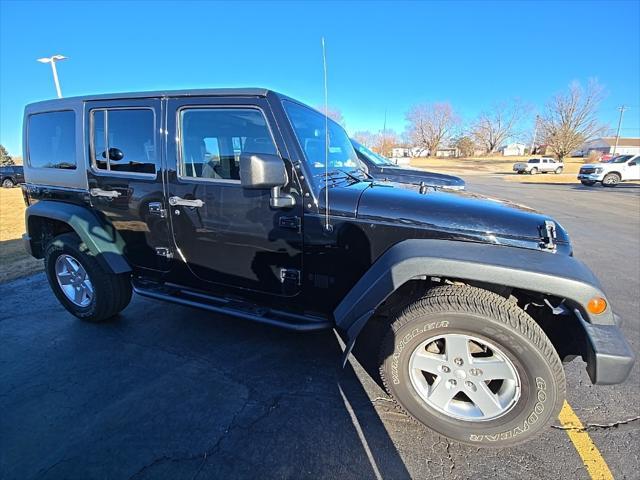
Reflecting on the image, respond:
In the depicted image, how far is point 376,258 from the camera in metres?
2.27

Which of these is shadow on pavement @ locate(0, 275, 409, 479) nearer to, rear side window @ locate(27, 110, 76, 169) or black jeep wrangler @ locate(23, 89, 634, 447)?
black jeep wrangler @ locate(23, 89, 634, 447)

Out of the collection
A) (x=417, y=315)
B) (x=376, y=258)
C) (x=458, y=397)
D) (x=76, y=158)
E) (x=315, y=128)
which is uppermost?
(x=315, y=128)

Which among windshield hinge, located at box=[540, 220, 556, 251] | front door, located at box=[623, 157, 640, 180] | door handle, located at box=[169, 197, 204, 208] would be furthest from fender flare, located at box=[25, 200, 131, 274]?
front door, located at box=[623, 157, 640, 180]

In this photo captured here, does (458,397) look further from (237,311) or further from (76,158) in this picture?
(76,158)

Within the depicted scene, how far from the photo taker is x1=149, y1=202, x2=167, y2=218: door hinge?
2.74m

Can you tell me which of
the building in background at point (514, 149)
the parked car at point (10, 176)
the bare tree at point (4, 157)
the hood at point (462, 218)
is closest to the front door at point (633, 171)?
the hood at point (462, 218)

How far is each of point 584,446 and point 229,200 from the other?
9.09ft

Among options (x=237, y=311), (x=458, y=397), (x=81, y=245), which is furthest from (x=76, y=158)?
(x=458, y=397)

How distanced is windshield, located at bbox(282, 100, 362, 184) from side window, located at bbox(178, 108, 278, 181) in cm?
24

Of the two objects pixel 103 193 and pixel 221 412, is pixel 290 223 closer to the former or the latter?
pixel 221 412

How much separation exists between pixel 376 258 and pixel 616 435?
1851mm

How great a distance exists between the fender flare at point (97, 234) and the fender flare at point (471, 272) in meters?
2.21

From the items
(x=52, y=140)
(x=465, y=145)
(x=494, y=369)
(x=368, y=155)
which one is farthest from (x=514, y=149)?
(x=52, y=140)

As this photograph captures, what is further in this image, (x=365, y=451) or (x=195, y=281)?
(x=195, y=281)
